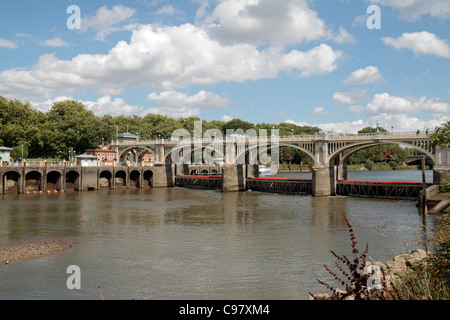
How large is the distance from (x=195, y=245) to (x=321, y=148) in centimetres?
5322

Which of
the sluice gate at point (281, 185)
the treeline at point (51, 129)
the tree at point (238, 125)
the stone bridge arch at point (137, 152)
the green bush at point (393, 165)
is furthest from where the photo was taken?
the green bush at point (393, 165)

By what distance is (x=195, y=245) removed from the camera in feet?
83.3

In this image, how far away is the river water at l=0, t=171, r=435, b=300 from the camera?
677 inches

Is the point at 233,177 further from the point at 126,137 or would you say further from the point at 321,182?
the point at 126,137

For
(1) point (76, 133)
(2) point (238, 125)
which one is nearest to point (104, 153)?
(1) point (76, 133)

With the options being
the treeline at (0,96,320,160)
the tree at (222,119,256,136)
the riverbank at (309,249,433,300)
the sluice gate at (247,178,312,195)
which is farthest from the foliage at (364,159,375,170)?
the riverbank at (309,249,433,300)

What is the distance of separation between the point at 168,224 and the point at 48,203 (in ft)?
75.9

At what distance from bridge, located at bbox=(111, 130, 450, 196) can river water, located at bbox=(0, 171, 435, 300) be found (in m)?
8.50

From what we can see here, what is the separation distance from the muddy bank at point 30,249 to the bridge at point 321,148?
122 ft

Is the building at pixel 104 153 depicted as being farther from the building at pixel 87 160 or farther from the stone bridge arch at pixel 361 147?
the stone bridge arch at pixel 361 147

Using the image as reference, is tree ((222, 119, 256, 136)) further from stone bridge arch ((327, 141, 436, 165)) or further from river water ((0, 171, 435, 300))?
river water ((0, 171, 435, 300))

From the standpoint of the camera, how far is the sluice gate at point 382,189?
50.1 m

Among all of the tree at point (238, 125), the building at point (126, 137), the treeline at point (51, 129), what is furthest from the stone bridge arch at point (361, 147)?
the tree at point (238, 125)
